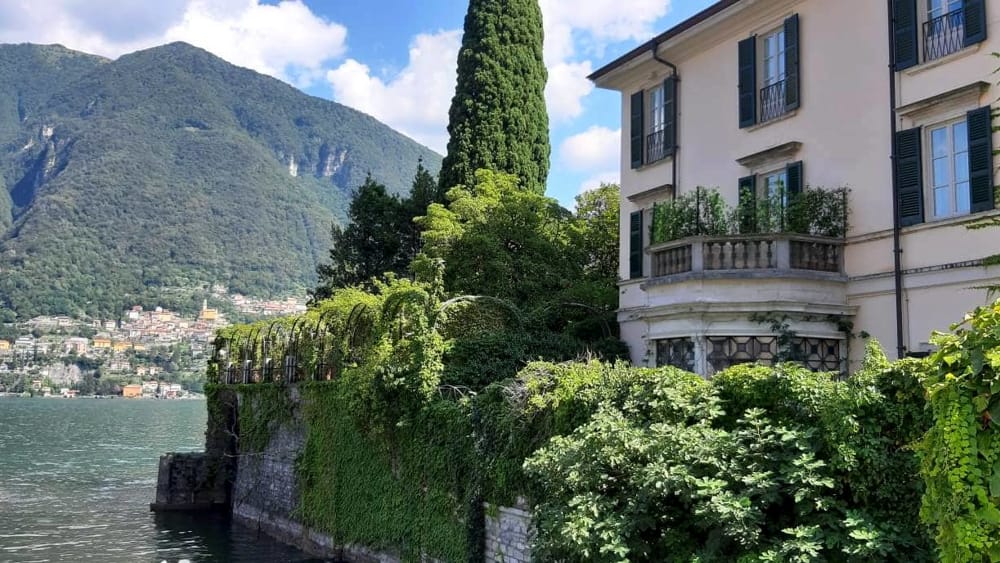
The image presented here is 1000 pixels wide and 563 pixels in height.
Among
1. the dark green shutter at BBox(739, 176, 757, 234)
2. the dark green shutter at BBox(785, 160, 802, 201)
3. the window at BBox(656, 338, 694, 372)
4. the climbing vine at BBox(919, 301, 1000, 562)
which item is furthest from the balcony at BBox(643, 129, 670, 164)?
the climbing vine at BBox(919, 301, 1000, 562)

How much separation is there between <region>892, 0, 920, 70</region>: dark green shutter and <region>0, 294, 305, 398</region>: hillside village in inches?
7086

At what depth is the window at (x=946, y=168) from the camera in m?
14.3

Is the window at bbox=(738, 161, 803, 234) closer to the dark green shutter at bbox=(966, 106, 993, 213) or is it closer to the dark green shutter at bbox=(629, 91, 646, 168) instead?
the dark green shutter at bbox=(966, 106, 993, 213)

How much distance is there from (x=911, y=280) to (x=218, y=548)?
1949 centimetres

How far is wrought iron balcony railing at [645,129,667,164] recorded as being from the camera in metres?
21.7

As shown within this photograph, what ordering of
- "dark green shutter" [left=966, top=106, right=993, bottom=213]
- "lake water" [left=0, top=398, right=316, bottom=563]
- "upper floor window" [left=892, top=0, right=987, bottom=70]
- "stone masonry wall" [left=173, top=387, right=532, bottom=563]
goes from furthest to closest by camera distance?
1. "lake water" [left=0, top=398, right=316, bottom=563]
2. "upper floor window" [left=892, top=0, right=987, bottom=70]
3. "stone masonry wall" [left=173, top=387, right=532, bottom=563]
4. "dark green shutter" [left=966, top=106, right=993, bottom=213]

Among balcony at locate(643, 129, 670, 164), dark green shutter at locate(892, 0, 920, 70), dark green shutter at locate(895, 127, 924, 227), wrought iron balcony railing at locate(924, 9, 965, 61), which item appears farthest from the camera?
balcony at locate(643, 129, 670, 164)

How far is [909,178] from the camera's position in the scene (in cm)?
1539

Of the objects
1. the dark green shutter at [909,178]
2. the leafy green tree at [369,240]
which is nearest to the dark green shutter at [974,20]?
the dark green shutter at [909,178]

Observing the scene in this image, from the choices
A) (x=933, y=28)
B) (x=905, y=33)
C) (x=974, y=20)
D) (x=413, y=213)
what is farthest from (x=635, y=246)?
(x=413, y=213)

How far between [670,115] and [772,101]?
3.32 meters

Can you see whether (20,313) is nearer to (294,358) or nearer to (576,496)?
(294,358)

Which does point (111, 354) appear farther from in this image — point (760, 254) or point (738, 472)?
point (738, 472)

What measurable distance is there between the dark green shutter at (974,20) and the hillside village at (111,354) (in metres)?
181
